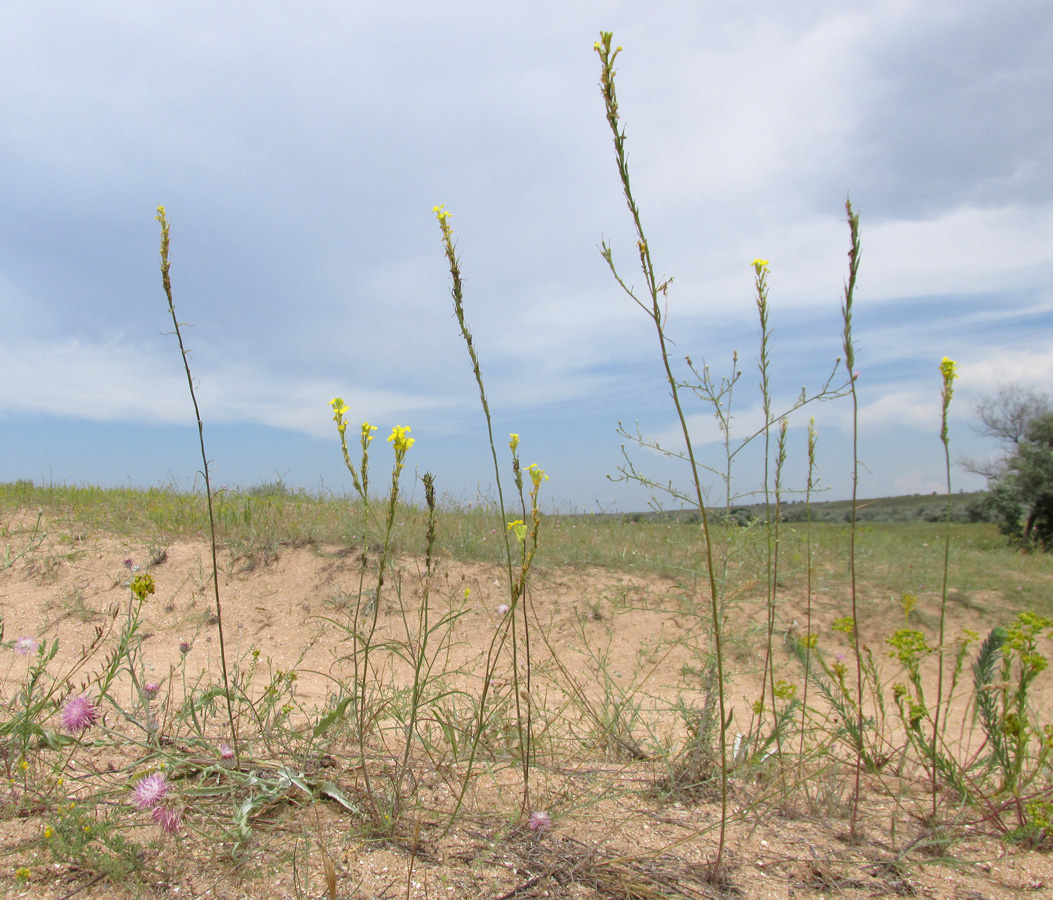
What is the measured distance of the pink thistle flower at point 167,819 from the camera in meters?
1.59

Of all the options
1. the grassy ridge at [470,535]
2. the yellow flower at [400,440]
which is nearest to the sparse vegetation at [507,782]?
the yellow flower at [400,440]

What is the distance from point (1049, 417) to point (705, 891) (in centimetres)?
1966

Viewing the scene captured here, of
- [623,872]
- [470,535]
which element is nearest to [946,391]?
[623,872]

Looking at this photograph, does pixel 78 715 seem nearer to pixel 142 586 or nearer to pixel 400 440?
pixel 142 586

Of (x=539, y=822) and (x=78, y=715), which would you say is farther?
(x=78, y=715)

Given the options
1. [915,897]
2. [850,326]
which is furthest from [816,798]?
[850,326]

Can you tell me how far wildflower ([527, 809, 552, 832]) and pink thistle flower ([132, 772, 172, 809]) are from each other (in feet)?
3.27

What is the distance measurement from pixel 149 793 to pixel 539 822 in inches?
Answer: 41.1

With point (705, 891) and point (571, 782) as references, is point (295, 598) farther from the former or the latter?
point (705, 891)

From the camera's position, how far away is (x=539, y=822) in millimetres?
1735

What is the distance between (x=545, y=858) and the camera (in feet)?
5.40

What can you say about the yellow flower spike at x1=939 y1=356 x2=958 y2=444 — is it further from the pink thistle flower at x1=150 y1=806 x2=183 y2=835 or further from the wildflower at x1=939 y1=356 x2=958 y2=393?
the pink thistle flower at x1=150 y1=806 x2=183 y2=835

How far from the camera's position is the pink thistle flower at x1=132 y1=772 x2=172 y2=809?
1.64 metres

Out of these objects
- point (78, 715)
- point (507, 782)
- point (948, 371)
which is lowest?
point (507, 782)
